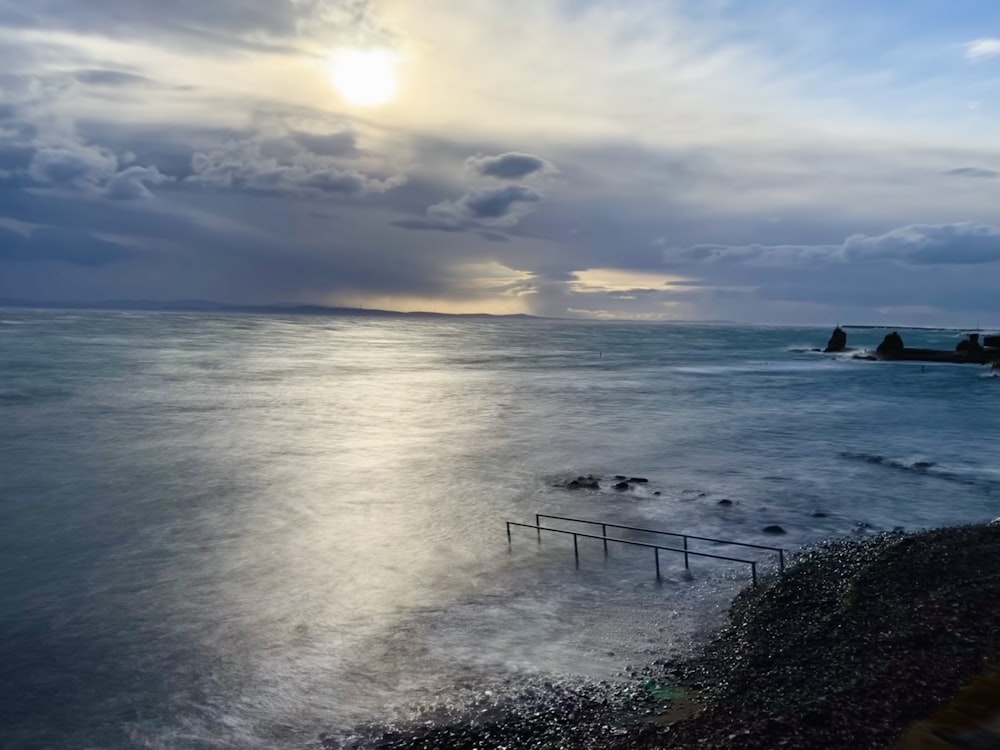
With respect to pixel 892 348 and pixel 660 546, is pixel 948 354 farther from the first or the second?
pixel 660 546

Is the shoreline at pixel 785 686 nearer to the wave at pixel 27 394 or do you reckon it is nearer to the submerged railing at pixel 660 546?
the submerged railing at pixel 660 546

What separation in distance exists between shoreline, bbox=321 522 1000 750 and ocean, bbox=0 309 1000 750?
0.90m

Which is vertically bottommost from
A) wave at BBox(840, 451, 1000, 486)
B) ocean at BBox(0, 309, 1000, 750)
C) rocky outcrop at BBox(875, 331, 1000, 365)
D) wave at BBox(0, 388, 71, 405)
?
wave at BBox(840, 451, 1000, 486)

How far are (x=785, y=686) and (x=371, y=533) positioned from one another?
16.4 meters

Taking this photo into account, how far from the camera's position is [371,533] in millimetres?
25141

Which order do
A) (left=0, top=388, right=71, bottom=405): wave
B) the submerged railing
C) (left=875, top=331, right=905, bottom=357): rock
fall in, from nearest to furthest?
the submerged railing < (left=0, top=388, right=71, bottom=405): wave < (left=875, top=331, right=905, bottom=357): rock

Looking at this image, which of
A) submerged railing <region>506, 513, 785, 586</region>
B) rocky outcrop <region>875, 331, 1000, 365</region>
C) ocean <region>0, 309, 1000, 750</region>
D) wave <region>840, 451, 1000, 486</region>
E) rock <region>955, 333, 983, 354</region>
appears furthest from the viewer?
rock <region>955, 333, 983, 354</region>

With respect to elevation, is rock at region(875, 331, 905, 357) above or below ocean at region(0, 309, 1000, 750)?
above

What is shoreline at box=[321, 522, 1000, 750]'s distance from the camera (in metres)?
10.6

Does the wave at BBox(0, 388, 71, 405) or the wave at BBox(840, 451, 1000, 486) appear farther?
the wave at BBox(0, 388, 71, 405)

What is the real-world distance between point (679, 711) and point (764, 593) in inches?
242

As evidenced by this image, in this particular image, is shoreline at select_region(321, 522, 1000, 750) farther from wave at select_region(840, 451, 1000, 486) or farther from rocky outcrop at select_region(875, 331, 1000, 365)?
rocky outcrop at select_region(875, 331, 1000, 365)

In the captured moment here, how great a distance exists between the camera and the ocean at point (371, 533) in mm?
14156

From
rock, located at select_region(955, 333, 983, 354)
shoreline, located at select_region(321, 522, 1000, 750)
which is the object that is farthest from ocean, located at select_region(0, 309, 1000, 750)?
rock, located at select_region(955, 333, 983, 354)
